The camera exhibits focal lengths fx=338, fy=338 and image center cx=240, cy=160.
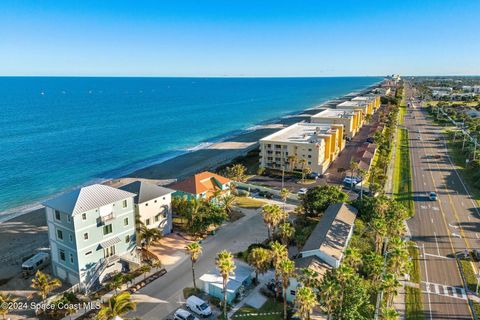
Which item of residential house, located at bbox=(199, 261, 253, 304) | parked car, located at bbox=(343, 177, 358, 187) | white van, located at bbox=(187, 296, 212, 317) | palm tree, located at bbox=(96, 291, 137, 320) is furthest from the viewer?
parked car, located at bbox=(343, 177, 358, 187)

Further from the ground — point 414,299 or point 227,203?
point 227,203

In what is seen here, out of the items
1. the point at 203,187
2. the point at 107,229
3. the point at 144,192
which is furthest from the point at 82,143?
the point at 107,229

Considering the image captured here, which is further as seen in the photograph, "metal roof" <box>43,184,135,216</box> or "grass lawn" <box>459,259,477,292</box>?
"grass lawn" <box>459,259,477,292</box>

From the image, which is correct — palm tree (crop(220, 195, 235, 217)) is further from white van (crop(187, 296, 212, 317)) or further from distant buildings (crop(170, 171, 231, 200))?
white van (crop(187, 296, 212, 317))

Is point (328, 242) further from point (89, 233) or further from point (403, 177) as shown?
point (403, 177)

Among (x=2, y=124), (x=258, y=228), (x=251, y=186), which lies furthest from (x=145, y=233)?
(x=2, y=124)

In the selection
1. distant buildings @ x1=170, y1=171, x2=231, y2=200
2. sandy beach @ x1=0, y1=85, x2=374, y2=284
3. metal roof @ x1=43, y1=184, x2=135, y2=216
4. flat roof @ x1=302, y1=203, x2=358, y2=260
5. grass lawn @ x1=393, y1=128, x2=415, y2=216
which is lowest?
sandy beach @ x1=0, y1=85, x2=374, y2=284

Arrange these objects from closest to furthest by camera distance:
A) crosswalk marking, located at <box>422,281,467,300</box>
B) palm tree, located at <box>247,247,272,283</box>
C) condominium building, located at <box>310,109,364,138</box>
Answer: palm tree, located at <box>247,247,272,283</box> < crosswalk marking, located at <box>422,281,467,300</box> < condominium building, located at <box>310,109,364,138</box>

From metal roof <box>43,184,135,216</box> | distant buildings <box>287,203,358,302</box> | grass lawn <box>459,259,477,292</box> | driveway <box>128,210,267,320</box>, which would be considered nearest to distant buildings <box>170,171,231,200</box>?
driveway <box>128,210,267,320</box>
